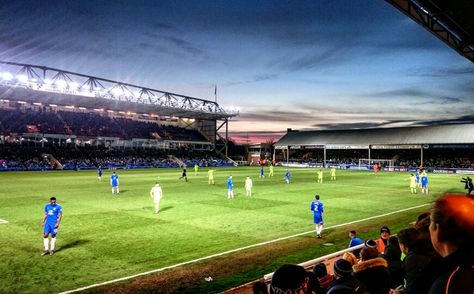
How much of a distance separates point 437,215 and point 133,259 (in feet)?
36.1

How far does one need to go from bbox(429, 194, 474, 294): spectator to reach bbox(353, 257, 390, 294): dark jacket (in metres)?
2.11

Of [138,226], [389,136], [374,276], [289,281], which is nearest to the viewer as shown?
[289,281]

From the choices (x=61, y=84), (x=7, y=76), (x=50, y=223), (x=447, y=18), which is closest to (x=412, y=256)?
(x=447, y=18)

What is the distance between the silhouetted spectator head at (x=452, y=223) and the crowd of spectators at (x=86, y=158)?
60059 millimetres

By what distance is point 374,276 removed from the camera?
4.25 m

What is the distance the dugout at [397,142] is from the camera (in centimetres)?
6450

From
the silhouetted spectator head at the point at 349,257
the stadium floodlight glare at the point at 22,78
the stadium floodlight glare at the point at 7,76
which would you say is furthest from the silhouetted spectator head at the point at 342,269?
the stadium floodlight glare at the point at 7,76

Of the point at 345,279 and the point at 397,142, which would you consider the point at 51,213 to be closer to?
the point at 345,279

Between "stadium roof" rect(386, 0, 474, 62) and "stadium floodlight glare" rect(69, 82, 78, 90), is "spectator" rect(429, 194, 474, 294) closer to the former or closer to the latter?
"stadium roof" rect(386, 0, 474, 62)

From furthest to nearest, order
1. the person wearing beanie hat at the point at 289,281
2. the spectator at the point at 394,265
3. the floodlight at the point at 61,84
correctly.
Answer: the floodlight at the point at 61,84 → the spectator at the point at 394,265 → the person wearing beanie hat at the point at 289,281

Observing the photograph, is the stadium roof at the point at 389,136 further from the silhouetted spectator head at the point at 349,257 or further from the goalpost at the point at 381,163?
the silhouetted spectator head at the point at 349,257

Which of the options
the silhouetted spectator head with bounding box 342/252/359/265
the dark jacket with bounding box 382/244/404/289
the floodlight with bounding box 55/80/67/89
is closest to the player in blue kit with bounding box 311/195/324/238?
the dark jacket with bounding box 382/244/404/289

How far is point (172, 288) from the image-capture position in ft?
30.8

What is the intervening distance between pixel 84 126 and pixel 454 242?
80.3 meters
